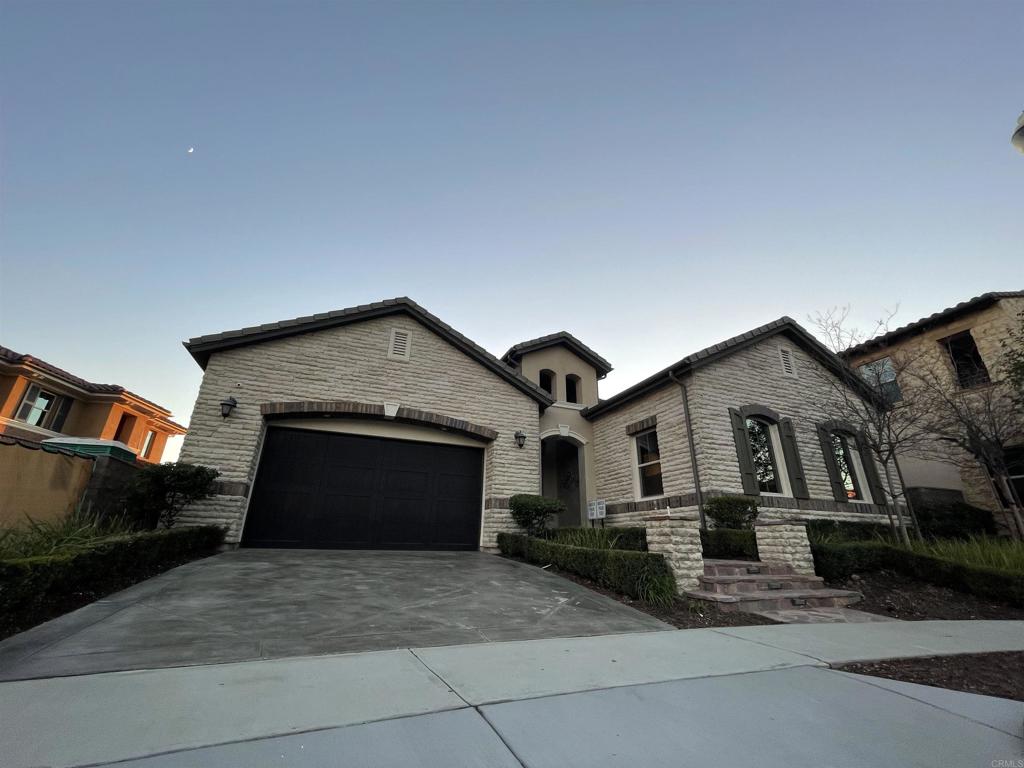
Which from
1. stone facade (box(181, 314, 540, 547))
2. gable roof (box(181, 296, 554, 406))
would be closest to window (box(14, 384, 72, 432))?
Answer: gable roof (box(181, 296, 554, 406))

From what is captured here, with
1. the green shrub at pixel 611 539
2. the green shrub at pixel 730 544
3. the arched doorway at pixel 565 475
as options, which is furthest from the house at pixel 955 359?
the green shrub at pixel 611 539

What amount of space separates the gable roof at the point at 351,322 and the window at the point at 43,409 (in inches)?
576

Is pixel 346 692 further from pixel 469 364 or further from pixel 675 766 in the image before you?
pixel 469 364

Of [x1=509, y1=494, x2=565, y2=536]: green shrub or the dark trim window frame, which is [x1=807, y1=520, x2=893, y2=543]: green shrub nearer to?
the dark trim window frame

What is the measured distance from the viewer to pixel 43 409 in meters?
17.6

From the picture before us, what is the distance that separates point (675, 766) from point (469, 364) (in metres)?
10.4

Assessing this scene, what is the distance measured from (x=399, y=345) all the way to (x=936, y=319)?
58.1 feet

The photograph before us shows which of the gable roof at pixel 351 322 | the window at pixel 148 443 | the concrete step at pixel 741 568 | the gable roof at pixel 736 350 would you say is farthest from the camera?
the window at pixel 148 443

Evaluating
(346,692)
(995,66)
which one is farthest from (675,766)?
(995,66)

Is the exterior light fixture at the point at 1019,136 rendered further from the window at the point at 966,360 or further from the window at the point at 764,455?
the window at the point at 966,360

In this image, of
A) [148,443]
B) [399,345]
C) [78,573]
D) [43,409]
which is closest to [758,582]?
[78,573]

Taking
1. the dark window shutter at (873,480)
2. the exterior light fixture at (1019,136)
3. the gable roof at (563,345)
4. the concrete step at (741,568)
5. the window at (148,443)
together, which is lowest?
the concrete step at (741,568)

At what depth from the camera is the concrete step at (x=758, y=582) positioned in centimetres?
598

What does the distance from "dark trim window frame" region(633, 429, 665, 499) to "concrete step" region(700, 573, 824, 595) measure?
434 cm
